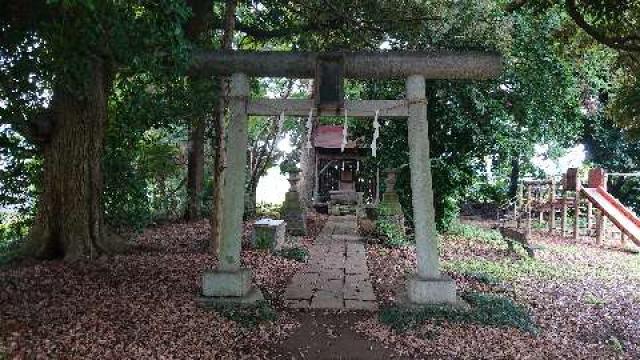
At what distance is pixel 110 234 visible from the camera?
834cm

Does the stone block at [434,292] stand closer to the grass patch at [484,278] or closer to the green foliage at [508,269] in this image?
the grass patch at [484,278]

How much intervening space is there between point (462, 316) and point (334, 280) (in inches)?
98.1

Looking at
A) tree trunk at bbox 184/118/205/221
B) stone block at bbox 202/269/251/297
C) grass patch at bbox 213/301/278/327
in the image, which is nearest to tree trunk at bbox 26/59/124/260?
stone block at bbox 202/269/251/297

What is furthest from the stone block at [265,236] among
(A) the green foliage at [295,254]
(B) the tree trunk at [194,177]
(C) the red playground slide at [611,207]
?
(C) the red playground slide at [611,207]

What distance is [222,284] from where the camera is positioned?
258 inches

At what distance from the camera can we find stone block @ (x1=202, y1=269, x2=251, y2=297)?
6543mm

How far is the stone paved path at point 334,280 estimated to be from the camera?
6.93 m

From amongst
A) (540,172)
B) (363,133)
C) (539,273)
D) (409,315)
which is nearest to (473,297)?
(409,315)

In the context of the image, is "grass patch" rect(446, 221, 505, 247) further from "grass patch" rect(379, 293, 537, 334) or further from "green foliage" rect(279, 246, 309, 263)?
"grass patch" rect(379, 293, 537, 334)

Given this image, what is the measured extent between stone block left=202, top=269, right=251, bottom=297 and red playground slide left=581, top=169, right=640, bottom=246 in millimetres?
10577

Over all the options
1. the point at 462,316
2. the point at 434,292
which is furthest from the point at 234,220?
the point at 462,316

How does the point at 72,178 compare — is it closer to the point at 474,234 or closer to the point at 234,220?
the point at 234,220

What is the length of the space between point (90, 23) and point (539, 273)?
855cm

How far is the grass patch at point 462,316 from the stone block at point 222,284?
1.86 meters
